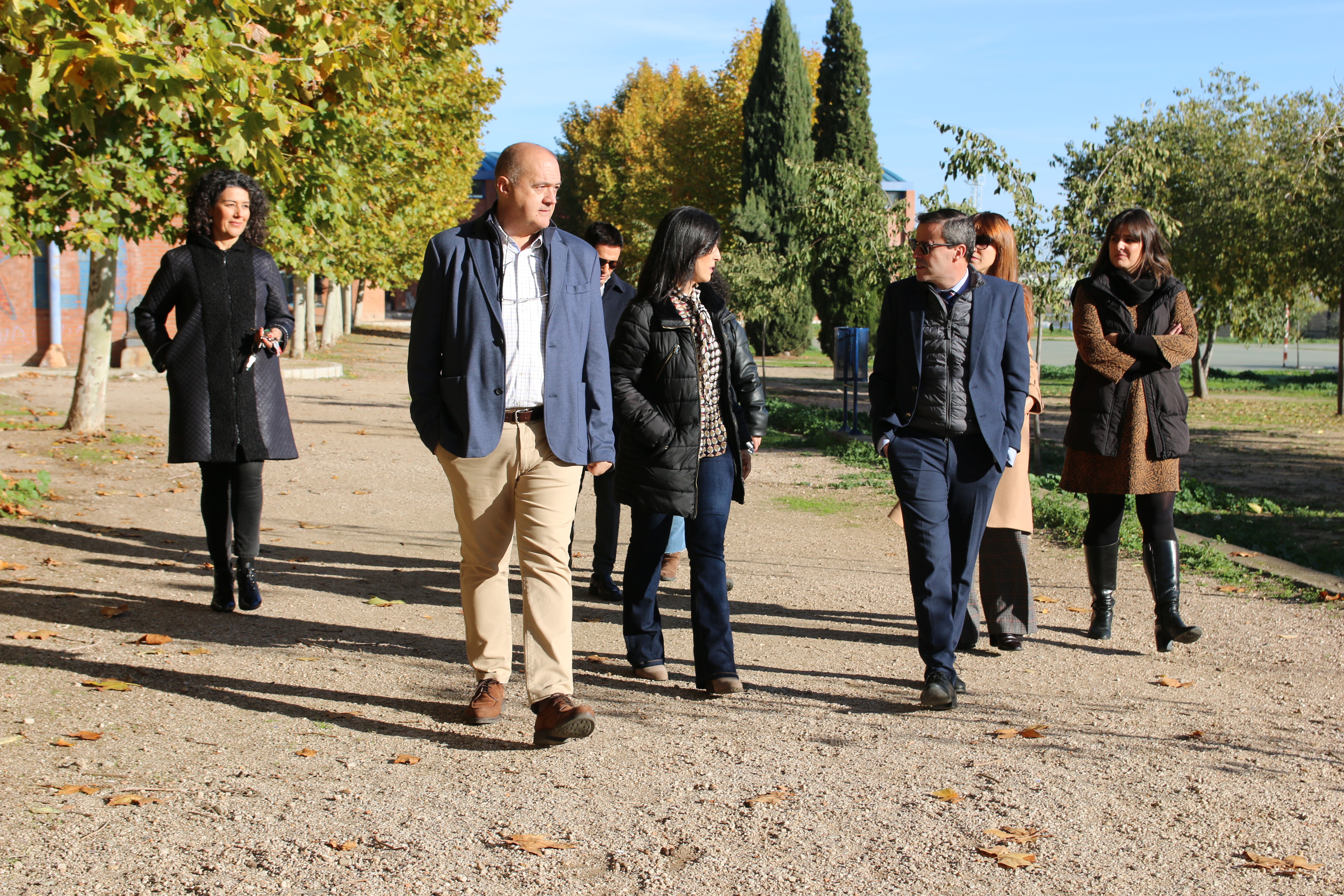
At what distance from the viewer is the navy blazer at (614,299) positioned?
6.45m

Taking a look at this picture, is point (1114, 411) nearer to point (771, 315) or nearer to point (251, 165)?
point (251, 165)

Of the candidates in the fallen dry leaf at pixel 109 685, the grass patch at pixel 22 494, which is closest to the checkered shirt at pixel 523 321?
the fallen dry leaf at pixel 109 685

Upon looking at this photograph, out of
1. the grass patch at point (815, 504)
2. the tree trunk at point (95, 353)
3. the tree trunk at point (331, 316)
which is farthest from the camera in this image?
the tree trunk at point (331, 316)

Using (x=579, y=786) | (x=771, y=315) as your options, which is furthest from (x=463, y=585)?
(x=771, y=315)

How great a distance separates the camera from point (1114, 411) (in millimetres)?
5676

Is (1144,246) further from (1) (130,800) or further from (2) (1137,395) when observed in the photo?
(1) (130,800)

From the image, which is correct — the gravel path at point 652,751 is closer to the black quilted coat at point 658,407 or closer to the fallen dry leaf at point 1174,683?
the fallen dry leaf at point 1174,683

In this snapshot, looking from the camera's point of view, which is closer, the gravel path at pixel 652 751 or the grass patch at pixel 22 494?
the gravel path at pixel 652 751

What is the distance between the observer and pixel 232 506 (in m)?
5.96

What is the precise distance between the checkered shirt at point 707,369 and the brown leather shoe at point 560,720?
1189mm

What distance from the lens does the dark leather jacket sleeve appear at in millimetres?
4906

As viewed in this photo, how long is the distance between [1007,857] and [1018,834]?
171 mm

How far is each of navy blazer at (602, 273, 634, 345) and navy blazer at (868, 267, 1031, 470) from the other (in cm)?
186

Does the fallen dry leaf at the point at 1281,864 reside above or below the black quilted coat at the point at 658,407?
below
